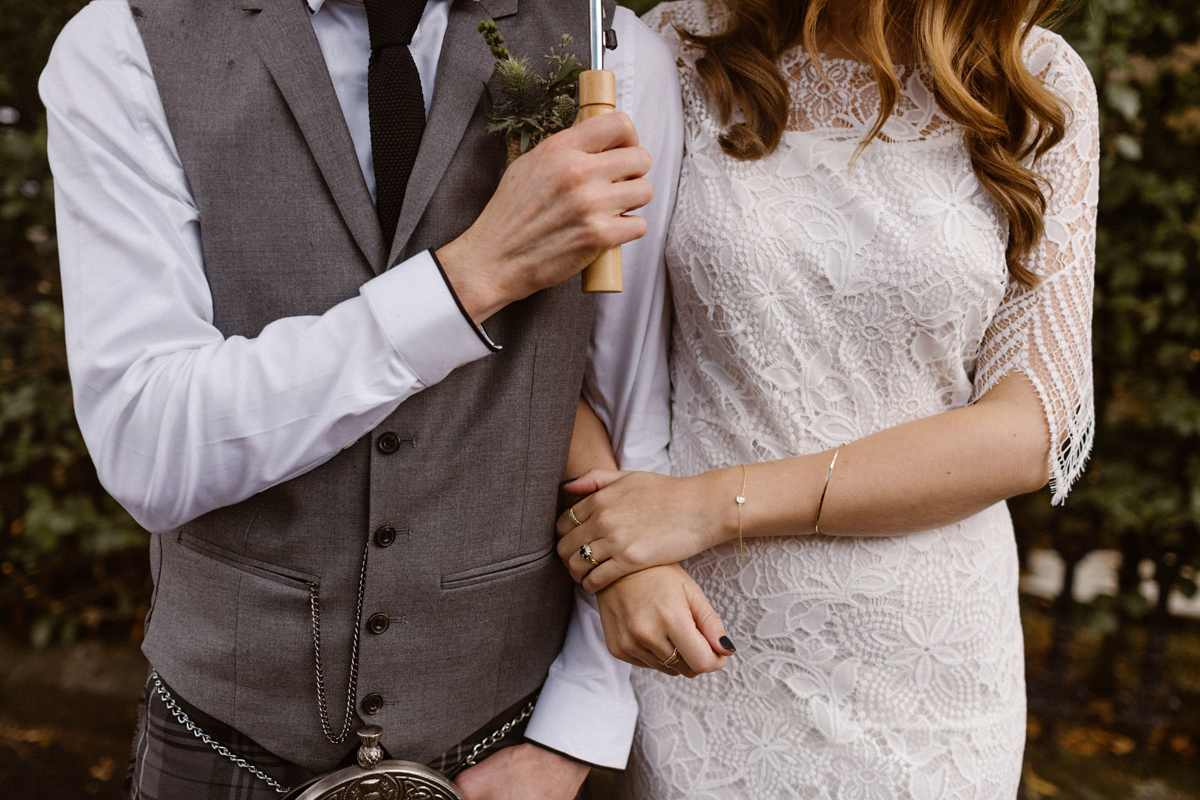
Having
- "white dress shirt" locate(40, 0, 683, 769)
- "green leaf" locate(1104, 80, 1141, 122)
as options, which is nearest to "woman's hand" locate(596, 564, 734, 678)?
"white dress shirt" locate(40, 0, 683, 769)

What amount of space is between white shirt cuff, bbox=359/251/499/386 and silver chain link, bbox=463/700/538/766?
610 millimetres

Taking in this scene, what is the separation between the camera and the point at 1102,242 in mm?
2439

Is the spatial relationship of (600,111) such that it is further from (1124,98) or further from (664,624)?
(1124,98)

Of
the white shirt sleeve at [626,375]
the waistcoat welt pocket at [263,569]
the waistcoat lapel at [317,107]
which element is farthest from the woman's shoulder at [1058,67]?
the waistcoat welt pocket at [263,569]

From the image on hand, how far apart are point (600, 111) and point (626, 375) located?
18.7 inches

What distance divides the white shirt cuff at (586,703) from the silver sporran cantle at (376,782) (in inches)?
7.4

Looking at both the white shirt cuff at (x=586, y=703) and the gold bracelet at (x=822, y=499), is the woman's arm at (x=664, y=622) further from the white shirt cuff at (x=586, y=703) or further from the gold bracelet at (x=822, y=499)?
the gold bracelet at (x=822, y=499)

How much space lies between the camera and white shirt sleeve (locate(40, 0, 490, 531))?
0.98 metres

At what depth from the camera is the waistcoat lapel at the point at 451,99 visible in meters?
1.05

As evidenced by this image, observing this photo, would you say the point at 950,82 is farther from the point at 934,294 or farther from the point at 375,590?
the point at 375,590

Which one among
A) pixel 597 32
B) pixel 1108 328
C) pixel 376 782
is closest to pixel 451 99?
pixel 597 32

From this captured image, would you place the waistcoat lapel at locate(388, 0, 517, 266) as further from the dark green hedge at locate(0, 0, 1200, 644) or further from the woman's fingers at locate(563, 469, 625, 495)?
the dark green hedge at locate(0, 0, 1200, 644)

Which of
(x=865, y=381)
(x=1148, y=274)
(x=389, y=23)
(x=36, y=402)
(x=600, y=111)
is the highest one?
(x=389, y=23)

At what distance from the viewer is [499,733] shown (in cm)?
130
